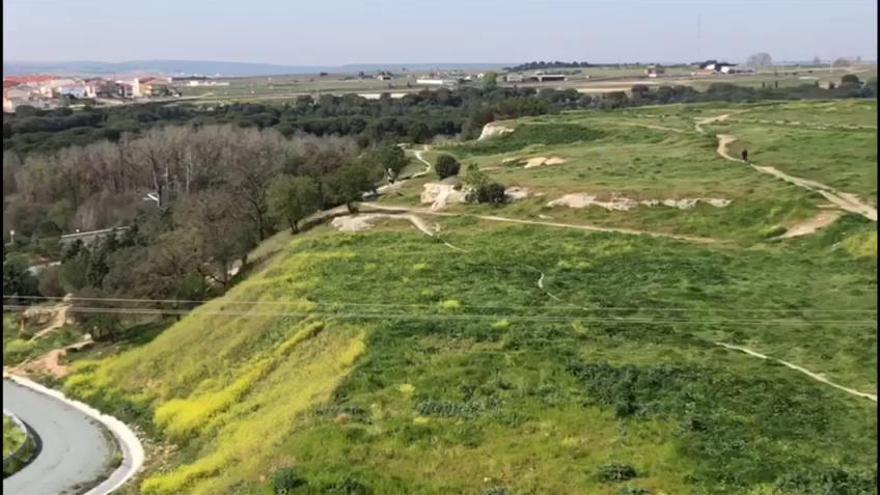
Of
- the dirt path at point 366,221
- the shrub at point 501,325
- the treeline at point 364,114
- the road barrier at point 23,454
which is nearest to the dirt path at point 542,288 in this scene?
the shrub at point 501,325

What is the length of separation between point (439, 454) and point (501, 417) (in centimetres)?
224

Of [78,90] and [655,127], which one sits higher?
[78,90]

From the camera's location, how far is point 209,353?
3391 centimetres

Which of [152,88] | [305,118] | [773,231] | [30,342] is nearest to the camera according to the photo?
[773,231]

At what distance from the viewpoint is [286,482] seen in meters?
18.7

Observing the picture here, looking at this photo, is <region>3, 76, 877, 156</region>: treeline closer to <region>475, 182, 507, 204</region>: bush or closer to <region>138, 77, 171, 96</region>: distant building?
<region>475, 182, 507, 204</region>: bush

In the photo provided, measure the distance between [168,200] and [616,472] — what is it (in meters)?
67.2

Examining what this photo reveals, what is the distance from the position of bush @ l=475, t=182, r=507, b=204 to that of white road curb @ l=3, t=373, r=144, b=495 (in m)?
22.9

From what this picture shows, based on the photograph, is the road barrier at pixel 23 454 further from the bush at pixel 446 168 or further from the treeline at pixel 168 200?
the bush at pixel 446 168

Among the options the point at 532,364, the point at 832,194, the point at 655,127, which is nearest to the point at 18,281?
the point at 532,364

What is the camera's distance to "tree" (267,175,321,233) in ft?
164

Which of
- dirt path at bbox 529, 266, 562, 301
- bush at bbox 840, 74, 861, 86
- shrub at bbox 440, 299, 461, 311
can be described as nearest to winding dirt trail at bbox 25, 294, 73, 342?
shrub at bbox 440, 299, 461, 311

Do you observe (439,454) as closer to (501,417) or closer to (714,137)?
(501,417)

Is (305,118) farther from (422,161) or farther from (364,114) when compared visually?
(422,161)
